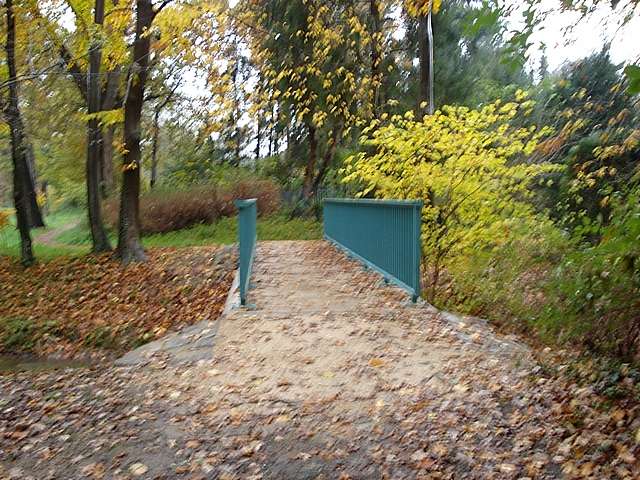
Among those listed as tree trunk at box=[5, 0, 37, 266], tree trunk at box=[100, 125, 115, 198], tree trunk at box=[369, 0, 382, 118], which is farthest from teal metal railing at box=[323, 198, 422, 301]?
tree trunk at box=[100, 125, 115, 198]

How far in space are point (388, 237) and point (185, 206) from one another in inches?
567

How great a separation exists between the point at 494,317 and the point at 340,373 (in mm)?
3569

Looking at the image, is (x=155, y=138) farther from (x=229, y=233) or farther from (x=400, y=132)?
(x=400, y=132)

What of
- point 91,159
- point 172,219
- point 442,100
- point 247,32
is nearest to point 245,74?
point 247,32

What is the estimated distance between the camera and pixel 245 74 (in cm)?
3166

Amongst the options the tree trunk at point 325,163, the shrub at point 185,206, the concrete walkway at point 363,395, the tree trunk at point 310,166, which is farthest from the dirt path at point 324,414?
the tree trunk at point 310,166

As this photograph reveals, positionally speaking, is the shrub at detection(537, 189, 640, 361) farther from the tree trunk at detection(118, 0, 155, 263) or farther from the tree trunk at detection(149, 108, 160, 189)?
the tree trunk at detection(149, 108, 160, 189)

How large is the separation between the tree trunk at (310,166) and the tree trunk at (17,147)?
37.4ft

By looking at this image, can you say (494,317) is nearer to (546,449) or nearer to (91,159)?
(546,449)

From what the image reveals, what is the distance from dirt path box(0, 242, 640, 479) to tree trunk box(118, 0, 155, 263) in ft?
22.8

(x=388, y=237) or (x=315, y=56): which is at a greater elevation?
(x=315, y=56)

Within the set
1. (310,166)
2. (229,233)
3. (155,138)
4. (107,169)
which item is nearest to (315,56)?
(229,233)

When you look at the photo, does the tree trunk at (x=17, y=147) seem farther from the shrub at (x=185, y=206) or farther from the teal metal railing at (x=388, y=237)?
the teal metal railing at (x=388, y=237)

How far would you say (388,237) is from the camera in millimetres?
8820
